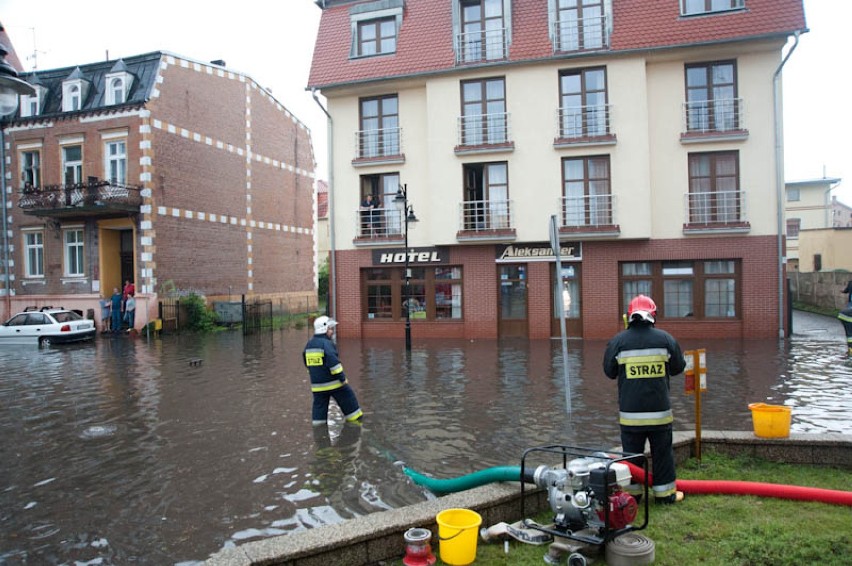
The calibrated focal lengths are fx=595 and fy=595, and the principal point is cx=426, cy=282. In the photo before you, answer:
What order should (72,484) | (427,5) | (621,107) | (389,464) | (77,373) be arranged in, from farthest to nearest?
(427,5)
(621,107)
(77,373)
(389,464)
(72,484)

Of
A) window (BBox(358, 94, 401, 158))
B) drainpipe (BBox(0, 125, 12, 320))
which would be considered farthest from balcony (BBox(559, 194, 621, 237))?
drainpipe (BBox(0, 125, 12, 320))

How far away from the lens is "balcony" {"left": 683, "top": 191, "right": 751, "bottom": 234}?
18.7 m

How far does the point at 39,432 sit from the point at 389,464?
5.68 meters

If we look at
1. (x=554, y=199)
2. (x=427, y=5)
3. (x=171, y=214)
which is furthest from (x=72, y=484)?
(x=171, y=214)

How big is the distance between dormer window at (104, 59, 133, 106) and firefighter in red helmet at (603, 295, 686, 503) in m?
26.8

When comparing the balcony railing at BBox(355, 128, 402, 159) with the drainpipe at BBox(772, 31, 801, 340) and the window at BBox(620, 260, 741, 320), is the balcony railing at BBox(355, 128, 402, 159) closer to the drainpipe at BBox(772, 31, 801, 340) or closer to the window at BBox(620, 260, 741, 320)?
the window at BBox(620, 260, 741, 320)

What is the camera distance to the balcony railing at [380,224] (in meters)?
21.4

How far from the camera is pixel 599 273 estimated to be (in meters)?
19.8

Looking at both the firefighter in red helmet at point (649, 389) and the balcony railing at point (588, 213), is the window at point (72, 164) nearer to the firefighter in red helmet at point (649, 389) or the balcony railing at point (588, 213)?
the balcony railing at point (588, 213)

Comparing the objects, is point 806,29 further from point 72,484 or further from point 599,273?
point 72,484

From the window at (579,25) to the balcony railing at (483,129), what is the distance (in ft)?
9.69

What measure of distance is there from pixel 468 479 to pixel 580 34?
1794 centimetres

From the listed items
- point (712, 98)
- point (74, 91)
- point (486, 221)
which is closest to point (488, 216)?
point (486, 221)

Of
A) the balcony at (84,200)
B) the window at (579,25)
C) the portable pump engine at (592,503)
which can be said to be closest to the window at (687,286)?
the window at (579,25)
